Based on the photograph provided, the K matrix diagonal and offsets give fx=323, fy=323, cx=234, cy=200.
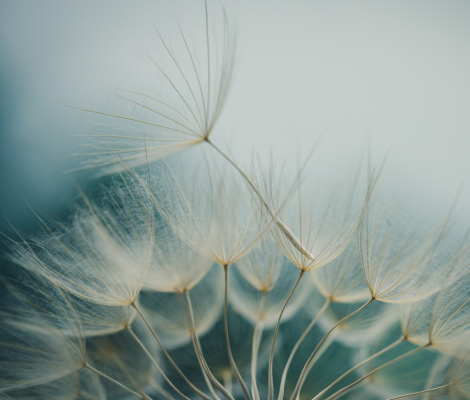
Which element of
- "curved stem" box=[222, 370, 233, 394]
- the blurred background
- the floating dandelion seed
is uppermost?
the blurred background

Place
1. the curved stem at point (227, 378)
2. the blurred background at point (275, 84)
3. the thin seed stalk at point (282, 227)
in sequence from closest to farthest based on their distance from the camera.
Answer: the thin seed stalk at point (282, 227) < the blurred background at point (275, 84) < the curved stem at point (227, 378)

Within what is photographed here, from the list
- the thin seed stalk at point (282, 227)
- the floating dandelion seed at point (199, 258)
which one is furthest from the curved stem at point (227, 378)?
the thin seed stalk at point (282, 227)

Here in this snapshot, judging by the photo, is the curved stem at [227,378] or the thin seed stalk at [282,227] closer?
the thin seed stalk at [282,227]

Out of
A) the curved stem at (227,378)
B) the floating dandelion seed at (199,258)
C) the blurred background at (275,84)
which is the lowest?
the curved stem at (227,378)

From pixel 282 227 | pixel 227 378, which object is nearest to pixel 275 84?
pixel 282 227

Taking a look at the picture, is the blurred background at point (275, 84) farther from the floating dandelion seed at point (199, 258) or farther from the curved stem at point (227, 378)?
the curved stem at point (227, 378)

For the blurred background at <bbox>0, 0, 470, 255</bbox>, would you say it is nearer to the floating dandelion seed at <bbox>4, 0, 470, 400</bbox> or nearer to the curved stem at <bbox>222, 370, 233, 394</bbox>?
the floating dandelion seed at <bbox>4, 0, 470, 400</bbox>

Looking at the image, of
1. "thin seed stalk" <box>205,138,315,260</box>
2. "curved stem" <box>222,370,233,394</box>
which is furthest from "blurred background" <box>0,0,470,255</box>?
"curved stem" <box>222,370,233,394</box>

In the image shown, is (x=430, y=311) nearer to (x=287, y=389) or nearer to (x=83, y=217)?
(x=287, y=389)

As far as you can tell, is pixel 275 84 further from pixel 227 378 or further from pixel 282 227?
pixel 227 378

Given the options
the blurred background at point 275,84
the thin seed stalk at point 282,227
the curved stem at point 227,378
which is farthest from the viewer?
the curved stem at point 227,378
